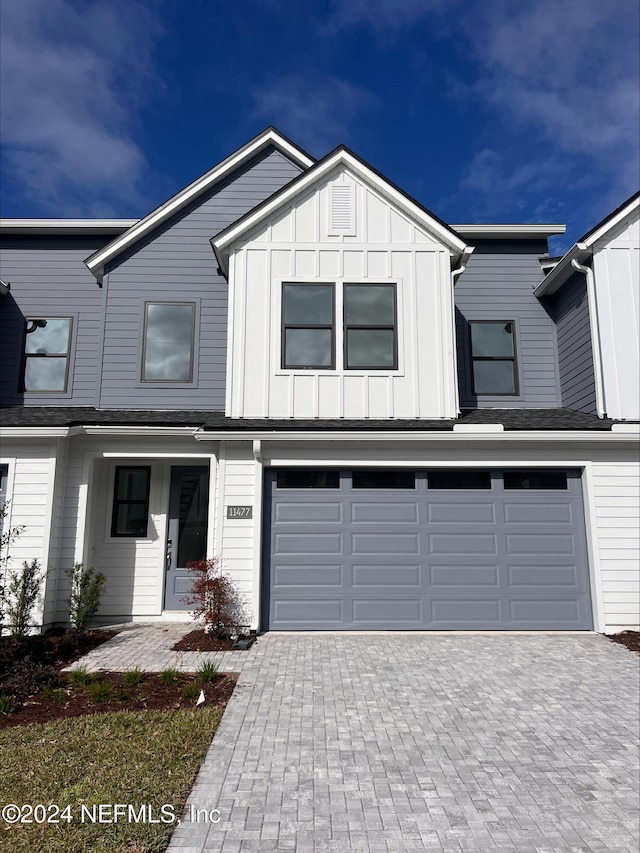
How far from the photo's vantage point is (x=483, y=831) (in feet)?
10.6

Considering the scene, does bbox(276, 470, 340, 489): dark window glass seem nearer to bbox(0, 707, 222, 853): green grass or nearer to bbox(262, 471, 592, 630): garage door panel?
bbox(262, 471, 592, 630): garage door panel

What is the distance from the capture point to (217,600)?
7.77 metres

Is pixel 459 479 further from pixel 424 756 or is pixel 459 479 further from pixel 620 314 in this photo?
pixel 424 756

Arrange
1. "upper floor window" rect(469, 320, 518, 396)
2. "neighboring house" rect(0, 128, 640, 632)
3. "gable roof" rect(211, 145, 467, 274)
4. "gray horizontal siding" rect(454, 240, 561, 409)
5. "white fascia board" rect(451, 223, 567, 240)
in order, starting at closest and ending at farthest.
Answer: "neighboring house" rect(0, 128, 640, 632) → "gable roof" rect(211, 145, 467, 274) → "gray horizontal siding" rect(454, 240, 561, 409) → "upper floor window" rect(469, 320, 518, 396) → "white fascia board" rect(451, 223, 567, 240)

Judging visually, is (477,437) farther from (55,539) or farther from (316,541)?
(55,539)

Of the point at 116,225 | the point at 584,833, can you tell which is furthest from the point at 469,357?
the point at 584,833

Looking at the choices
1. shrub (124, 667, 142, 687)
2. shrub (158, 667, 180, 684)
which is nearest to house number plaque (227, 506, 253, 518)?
shrub (158, 667, 180, 684)

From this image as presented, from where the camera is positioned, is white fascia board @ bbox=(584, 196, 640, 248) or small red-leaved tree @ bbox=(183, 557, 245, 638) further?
white fascia board @ bbox=(584, 196, 640, 248)

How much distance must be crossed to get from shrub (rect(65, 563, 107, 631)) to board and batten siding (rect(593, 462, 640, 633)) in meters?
7.91

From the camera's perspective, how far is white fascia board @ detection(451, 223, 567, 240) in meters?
11.9

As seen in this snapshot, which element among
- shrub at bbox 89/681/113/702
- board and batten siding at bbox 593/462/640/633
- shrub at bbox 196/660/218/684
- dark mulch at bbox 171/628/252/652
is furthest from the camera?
board and batten siding at bbox 593/462/640/633

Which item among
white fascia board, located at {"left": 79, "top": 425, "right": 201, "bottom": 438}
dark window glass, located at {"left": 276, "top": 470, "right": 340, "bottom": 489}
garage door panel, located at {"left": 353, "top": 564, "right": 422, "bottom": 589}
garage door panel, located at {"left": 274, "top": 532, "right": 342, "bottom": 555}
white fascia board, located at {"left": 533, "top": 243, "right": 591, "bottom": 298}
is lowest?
garage door panel, located at {"left": 353, "top": 564, "right": 422, "bottom": 589}

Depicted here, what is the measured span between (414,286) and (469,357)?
8.74ft

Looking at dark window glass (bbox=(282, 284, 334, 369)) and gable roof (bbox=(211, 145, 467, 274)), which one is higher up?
gable roof (bbox=(211, 145, 467, 274))
